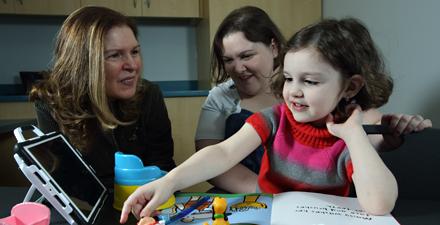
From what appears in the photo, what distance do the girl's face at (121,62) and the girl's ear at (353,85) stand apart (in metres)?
0.60

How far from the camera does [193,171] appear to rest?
2.29ft

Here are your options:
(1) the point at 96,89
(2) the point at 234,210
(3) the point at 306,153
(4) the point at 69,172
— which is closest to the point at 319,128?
(3) the point at 306,153

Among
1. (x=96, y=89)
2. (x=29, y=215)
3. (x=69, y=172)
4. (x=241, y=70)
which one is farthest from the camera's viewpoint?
(x=241, y=70)

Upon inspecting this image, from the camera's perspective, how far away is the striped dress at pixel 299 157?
0.76m

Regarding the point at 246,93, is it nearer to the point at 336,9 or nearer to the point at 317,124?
the point at 317,124

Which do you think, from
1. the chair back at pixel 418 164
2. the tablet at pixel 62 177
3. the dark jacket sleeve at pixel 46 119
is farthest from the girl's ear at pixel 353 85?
the dark jacket sleeve at pixel 46 119

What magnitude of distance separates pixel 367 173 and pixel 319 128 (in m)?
0.15

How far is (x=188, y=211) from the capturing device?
2.00 ft

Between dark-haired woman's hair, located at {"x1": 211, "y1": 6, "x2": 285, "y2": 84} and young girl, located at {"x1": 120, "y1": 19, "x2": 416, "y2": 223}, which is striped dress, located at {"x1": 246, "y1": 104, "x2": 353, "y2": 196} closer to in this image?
young girl, located at {"x1": 120, "y1": 19, "x2": 416, "y2": 223}

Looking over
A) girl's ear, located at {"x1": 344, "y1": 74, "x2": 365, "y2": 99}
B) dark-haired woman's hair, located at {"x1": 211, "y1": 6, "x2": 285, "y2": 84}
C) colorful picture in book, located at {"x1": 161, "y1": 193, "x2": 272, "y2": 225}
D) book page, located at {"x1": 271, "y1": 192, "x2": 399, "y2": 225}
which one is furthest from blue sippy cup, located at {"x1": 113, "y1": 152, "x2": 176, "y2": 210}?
dark-haired woman's hair, located at {"x1": 211, "y1": 6, "x2": 285, "y2": 84}

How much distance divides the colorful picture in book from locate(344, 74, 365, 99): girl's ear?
273mm

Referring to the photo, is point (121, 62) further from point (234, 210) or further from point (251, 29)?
point (234, 210)

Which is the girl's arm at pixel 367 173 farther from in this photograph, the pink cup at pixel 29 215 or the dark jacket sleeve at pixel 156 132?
the dark jacket sleeve at pixel 156 132

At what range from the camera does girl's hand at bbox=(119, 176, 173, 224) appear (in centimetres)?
59
